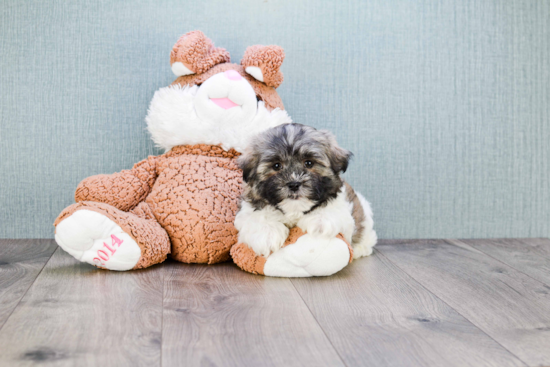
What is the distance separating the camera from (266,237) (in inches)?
68.4

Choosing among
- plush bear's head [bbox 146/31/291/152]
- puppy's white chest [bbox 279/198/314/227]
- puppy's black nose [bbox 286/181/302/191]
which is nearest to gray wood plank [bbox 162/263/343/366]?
puppy's white chest [bbox 279/198/314/227]

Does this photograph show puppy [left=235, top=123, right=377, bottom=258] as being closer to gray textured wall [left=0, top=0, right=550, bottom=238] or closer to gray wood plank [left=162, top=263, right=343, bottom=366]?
gray wood plank [left=162, top=263, right=343, bottom=366]

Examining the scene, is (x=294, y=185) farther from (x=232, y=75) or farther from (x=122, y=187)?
(x=122, y=187)

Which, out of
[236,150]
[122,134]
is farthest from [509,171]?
[122,134]

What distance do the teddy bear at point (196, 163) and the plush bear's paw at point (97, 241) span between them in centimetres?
2

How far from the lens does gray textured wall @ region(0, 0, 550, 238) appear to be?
7.63 feet

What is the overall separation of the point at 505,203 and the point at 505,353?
5.35ft

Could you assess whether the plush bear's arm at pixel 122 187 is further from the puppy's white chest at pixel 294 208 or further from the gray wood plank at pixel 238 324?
the puppy's white chest at pixel 294 208

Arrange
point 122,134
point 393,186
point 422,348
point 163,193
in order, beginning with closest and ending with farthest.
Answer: point 422,348, point 163,193, point 122,134, point 393,186

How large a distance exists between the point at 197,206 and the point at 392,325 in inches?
36.0

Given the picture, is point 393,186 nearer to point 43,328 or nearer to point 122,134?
point 122,134

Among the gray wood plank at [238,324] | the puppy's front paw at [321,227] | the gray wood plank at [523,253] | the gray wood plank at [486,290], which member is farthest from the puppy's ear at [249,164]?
the gray wood plank at [523,253]

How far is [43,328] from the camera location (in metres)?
1.27

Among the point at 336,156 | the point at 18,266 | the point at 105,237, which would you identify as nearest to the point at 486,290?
the point at 336,156
